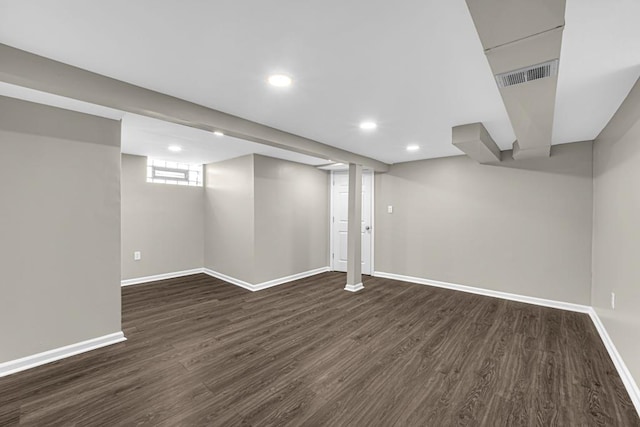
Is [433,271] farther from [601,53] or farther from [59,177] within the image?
[59,177]

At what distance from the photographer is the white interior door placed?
5.65m

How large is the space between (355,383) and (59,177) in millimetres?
3115

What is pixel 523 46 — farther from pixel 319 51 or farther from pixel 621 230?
pixel 621 230

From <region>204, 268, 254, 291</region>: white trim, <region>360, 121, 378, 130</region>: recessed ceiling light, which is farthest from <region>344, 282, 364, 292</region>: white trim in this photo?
<region>360, 121, 378, 130</region>: recessed ceiling light

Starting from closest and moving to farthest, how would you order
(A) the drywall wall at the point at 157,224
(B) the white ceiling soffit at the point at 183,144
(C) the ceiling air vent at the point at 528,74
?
(C) the ceiling air vent at the point at 528,74
(B) the white ceiling soffit at the point at 183,144
(A) the drywall wall at the point at 157,224

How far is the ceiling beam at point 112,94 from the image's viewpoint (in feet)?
5.38

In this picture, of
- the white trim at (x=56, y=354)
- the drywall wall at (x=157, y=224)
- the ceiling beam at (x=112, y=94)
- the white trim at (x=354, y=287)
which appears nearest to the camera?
the ceiling beam at (x=112, y=94)

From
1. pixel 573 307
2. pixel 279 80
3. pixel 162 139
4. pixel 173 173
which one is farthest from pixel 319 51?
pixel 173 173

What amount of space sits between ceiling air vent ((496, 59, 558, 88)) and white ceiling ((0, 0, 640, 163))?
0.16 meters

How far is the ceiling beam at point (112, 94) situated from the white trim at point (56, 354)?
2.18 meters

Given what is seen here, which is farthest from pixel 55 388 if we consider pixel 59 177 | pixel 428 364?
pixel 428 364

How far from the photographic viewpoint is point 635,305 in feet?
6.56

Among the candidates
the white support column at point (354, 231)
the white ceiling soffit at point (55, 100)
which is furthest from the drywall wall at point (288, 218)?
the white ceiling soffit at point (55, 100)

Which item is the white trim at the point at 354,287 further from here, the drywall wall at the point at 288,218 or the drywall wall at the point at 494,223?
the drywall wall at the point at 288,218
